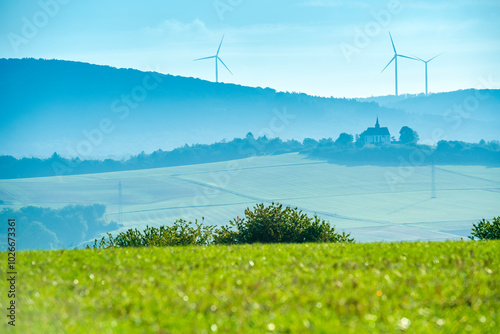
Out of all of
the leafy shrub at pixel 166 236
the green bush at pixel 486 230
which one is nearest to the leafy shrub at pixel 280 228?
the leafy shrub at pixel 166 236

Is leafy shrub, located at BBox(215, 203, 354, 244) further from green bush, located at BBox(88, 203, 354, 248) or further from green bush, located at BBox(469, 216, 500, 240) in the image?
green bush, located at BBox(469, 216, 500, 240)

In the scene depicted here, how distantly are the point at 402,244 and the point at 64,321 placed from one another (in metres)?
13.3

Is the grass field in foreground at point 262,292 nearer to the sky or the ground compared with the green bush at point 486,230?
nearer to the sky

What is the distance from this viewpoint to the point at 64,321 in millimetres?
9766

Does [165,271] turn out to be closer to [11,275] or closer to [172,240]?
[11,275]

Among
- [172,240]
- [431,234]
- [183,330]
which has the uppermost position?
[183,330]

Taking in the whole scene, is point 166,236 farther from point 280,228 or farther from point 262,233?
point 280,228

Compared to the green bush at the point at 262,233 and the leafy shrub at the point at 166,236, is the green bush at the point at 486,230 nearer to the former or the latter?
the green bush at the point at 262,233

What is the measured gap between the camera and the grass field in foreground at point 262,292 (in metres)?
9.73

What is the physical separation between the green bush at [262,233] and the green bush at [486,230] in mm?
6369

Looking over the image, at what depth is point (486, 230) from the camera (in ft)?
91.5

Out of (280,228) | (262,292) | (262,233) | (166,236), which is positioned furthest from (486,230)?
(262,292)

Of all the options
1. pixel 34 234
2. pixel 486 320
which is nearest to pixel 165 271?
pixel 486 320

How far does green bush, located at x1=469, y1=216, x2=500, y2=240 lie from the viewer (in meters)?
27.6
